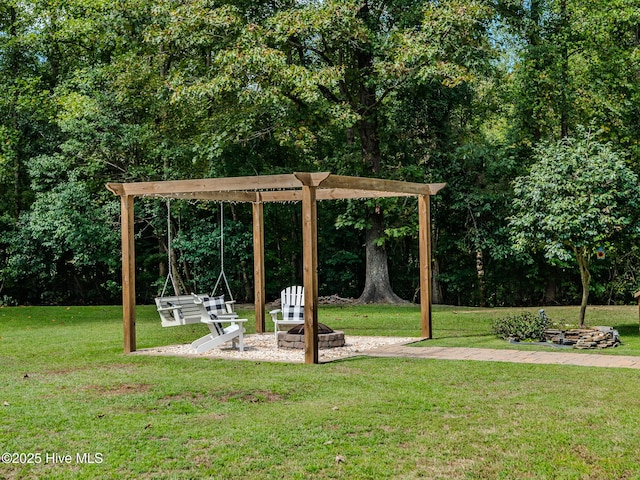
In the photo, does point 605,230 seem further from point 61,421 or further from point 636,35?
point 636,35

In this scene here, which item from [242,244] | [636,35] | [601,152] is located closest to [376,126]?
[242,244]

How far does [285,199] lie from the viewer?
12312mm

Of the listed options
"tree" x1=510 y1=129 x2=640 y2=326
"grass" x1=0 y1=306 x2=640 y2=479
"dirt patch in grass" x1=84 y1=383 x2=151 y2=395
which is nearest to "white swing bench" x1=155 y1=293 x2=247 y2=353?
"grass" x1=0 y1=306 x2=640 y2=479

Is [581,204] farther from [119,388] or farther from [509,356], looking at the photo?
[119,388]

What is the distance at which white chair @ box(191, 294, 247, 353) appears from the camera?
9.99 m

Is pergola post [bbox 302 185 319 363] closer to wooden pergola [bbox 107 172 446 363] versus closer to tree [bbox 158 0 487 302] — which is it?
wooden pergola [bbox 107 172 446 363]

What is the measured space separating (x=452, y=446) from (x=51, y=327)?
10.7 metres

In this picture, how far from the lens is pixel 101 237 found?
18750 mm

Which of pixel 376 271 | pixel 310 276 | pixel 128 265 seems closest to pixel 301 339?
pixel 310 276

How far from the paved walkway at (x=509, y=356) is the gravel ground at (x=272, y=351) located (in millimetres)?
408

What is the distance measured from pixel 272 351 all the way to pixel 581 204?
4698 millimetres

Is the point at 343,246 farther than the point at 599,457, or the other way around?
the point at 343,246

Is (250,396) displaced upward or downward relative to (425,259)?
downward

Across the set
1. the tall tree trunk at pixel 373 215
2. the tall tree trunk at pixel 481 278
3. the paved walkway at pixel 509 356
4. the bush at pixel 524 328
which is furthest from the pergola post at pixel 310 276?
the tall tree trunk at pixel 481 278
